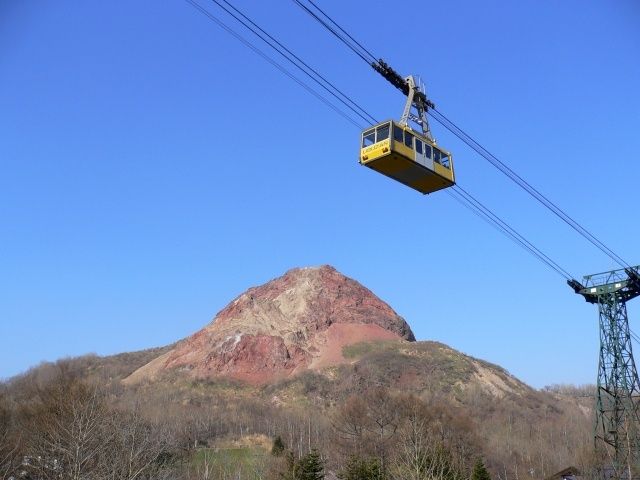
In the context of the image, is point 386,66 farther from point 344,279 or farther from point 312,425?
point 344,279

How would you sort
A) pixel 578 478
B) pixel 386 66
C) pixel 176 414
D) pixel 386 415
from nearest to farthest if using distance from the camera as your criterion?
pixel 386 66 < pixel 578 478 < pixel 386 415 < pixel 176 414

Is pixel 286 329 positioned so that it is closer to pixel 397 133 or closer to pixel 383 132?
pixel 383 132

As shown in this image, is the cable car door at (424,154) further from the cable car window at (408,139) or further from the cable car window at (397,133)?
the cable car window at (397,133)

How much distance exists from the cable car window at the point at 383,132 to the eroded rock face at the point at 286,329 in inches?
3956

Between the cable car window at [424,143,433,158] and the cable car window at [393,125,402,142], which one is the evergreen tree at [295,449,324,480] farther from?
the cable car window at [393,125,402,142]

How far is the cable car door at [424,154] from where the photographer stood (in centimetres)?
1775

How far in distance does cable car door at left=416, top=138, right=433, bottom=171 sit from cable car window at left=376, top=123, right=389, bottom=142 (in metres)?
1.15

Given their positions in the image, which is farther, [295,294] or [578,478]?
[295,294]

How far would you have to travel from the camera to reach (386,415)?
59.1 meters

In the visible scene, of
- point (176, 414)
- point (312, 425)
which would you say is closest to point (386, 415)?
point (312, 425)

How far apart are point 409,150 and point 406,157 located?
379 millimetres

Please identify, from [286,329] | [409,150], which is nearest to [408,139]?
[409,150]

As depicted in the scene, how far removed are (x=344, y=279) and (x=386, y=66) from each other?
408 feet

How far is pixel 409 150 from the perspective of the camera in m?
17.5
